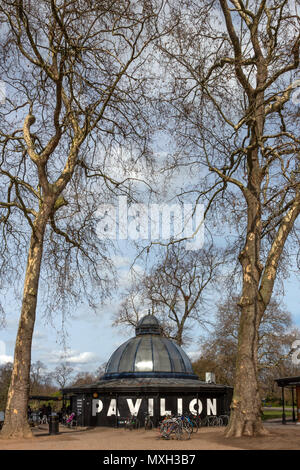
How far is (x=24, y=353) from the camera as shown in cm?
1722

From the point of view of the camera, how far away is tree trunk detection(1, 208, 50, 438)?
1648 centimetres

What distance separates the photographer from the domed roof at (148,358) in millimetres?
28609

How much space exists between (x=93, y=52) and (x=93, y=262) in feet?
27.1

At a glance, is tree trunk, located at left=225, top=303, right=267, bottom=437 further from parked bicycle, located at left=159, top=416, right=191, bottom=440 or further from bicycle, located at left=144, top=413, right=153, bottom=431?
bicycle, located at left=144, top=413, right=153, bottom=431

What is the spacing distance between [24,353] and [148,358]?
1315cm

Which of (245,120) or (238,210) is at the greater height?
(245,120)

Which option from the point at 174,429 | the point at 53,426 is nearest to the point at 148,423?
the point at 53,426

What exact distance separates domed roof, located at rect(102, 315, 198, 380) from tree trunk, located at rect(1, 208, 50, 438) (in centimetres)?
1225

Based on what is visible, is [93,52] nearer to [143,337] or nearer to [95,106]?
[95,106]

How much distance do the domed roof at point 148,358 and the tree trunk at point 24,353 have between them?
12.2 m

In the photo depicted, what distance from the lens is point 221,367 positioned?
42031 millimetres

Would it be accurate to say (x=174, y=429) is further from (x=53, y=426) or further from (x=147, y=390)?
(x=147, y=390)
